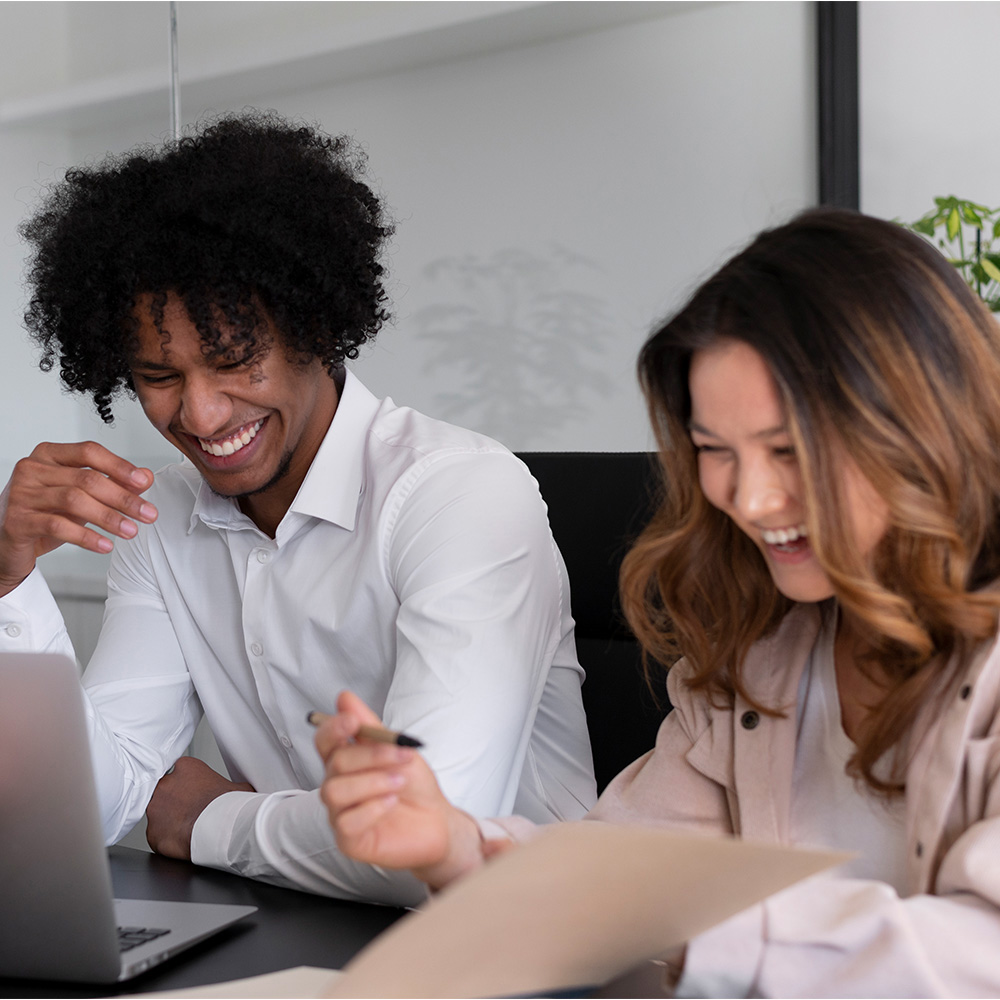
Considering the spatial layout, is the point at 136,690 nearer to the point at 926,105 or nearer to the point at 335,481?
the point at 335,481

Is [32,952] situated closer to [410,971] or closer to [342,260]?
[410,971]

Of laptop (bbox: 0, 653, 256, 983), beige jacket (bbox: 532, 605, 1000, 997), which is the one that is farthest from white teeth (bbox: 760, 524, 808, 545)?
laptop (bbox: 0, 653, 256, 983)

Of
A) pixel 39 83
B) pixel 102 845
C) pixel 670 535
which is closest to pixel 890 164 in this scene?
pixel 670 535

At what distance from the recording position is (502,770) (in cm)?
114

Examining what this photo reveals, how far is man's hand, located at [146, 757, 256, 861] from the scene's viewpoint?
115cm

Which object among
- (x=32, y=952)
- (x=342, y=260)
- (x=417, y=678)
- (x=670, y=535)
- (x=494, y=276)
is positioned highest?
(x=494, y=276)

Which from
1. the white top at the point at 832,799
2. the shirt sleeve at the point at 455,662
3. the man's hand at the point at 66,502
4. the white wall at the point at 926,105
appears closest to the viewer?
the white top at the point at 832,799

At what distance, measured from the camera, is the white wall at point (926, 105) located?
260 centimetres

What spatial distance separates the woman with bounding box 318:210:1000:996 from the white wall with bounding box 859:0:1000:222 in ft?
6.31

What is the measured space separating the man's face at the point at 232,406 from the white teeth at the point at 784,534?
2.23 ft

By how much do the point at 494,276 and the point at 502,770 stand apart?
2.21m

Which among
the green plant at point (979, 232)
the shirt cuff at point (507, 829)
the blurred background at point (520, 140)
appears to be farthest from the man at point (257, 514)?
the blurred background at point (520, 140)

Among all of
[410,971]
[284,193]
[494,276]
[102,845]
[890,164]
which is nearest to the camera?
[410,971]

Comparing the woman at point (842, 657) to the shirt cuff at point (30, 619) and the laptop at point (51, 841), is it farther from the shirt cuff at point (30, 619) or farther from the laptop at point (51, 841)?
the shirt cuff at point (30, 619)
